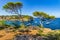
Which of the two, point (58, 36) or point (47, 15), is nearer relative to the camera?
point (58, 36)

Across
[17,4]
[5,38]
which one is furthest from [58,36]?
[17,4]

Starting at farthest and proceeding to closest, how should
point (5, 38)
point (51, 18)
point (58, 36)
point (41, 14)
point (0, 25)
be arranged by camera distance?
point (51, 18), point (41, 14), point (0, 25), point (5, 38), point (58, 36)

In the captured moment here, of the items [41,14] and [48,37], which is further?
[41,14]

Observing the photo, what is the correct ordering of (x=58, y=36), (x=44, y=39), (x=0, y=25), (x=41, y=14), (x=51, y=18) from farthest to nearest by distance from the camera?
(x=51, y=18)
(x=41, y=14)
(x=0, y=25)
(x=58, y=36)
(x=44, y=39)

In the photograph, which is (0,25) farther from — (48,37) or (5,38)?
(48,37)

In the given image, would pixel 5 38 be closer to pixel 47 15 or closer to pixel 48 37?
pixel 48 37

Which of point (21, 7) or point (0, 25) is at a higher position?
point (21, 7)

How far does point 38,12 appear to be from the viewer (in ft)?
117

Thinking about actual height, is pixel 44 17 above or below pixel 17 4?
below

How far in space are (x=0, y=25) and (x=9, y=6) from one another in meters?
5.85

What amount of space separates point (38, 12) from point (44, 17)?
5.24ft

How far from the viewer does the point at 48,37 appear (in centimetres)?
1342

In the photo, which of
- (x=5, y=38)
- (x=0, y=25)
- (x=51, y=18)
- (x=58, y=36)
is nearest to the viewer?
(x=58, y=36)

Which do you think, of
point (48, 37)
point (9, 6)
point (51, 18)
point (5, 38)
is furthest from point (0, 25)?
point (51, 18)
